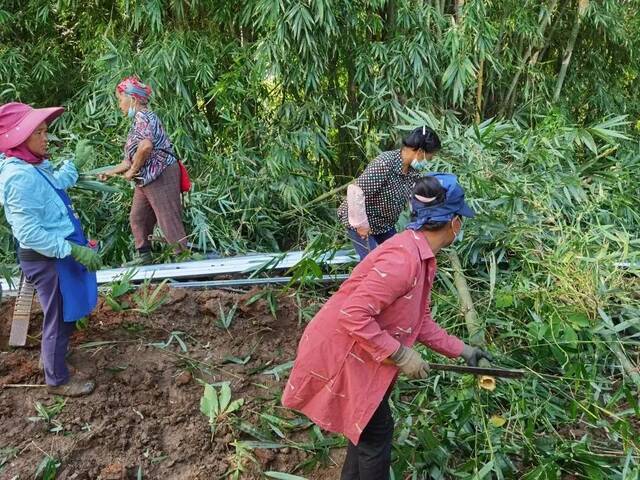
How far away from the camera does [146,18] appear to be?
5.23 metres

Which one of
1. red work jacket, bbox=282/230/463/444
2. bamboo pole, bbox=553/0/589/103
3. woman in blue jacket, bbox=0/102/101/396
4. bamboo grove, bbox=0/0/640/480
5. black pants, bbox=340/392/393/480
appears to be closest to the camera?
red work jacket, bbox=282/230/463/444

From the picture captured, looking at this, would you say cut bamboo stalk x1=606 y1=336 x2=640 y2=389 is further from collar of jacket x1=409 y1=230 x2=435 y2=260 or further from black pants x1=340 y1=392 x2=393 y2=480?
collar of jacket x1=409 y1=230 x2=435 y2=260

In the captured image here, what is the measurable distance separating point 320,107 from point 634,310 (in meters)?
2.92

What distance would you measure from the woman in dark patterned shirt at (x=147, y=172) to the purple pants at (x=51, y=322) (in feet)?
4.87

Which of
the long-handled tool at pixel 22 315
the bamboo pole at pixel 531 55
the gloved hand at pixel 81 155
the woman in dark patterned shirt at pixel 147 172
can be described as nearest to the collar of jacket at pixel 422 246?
the gloved hand at pixel 81 155

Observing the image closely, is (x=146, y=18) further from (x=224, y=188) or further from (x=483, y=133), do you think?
(x=483, y=133)

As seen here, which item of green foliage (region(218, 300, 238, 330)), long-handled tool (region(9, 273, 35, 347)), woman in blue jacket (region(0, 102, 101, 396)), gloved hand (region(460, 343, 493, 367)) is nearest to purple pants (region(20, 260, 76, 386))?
woman in blue jacket (region(0, 102, 101, 396))

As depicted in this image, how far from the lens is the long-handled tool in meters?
3.03

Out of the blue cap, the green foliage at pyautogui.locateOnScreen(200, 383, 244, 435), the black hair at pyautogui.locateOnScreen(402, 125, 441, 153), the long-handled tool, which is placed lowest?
the green foliage at pyautogui.locateOnScreen(200, 383, 244, 435)

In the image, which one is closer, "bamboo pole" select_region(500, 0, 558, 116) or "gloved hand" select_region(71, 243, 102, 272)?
"gloved hand" select_region(71, 243, 102, 272)

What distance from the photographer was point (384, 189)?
360 cm

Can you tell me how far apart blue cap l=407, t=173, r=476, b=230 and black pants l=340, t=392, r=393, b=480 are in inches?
23.7

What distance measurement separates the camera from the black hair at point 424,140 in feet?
11.1

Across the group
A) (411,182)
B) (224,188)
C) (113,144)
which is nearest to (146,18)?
(113,144)
